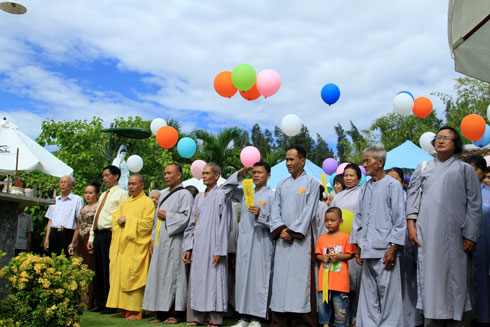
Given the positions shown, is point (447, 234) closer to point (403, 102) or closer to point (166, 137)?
point (403, 102)

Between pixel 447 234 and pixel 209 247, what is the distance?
2.91m

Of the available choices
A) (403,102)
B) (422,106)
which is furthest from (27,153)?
(422,106)

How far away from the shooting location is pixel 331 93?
9.54 meters

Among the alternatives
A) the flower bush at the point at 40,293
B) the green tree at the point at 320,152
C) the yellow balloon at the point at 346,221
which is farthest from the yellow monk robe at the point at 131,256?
the green tree at the point at 320,152

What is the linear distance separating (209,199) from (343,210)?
1703 millimetres

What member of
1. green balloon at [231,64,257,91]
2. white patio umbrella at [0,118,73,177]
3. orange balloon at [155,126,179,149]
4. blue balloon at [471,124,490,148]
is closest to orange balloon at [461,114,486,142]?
blue balloon at [471,124,490,148]

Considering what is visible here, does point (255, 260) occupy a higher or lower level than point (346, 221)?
lower

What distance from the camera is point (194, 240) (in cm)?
625

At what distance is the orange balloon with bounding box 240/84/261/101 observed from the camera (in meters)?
9.14

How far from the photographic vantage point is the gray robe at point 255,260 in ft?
18.6

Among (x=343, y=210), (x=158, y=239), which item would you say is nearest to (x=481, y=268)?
(x=343, y=210)

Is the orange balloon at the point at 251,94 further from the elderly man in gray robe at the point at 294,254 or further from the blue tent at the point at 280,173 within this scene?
the blue tent at the point at 280,173

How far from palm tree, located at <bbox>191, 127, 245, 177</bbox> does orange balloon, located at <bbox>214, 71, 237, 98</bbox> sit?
12727 millimetres

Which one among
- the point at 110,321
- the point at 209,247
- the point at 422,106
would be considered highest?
the point at 422,106
